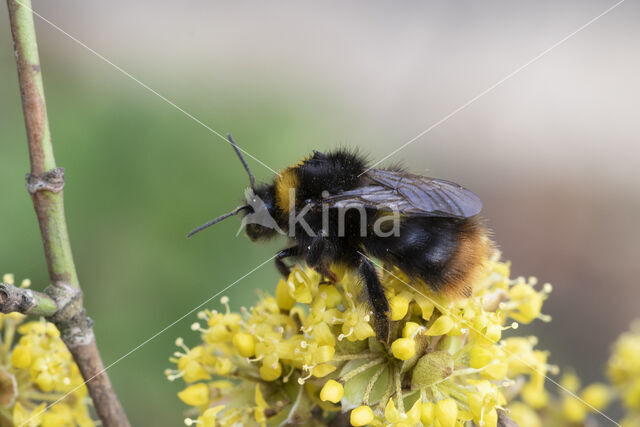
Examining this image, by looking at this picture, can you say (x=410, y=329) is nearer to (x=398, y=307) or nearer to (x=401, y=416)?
(x=398, y=307)

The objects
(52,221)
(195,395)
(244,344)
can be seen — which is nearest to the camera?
(52,221)

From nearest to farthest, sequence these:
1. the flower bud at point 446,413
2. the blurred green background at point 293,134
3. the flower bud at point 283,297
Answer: the flower bud at point 446,413 < the flower bud at point 283,297 < the blurred green background at point 293,134

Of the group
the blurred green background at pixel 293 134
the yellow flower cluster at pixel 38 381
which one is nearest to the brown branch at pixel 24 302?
the yellow flower cluster at pixel 38 381

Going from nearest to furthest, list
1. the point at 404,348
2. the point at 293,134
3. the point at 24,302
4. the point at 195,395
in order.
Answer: the point at 24,302, the point at 404,348, the point at 195,395, the point at 293,134

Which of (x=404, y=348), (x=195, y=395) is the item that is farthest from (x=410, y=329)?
(x=195, y=395)

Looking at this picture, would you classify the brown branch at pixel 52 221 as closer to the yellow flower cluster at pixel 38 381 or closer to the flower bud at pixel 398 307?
the yellow flower cluster at pixel 38 381

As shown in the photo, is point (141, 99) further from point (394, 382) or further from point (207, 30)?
point (394, 382)
